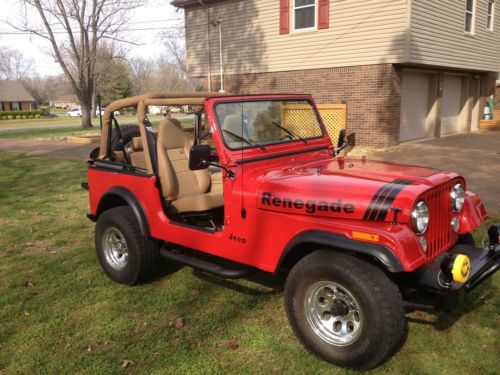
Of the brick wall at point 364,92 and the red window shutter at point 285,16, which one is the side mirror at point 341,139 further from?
the red window shutter at point 285,16

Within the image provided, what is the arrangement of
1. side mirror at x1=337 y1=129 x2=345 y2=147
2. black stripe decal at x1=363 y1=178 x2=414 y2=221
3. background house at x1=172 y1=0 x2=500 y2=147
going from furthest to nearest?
background house at x1=172 y1=0 x2=500 y2=147
side mirror at x1=337 y1=129 x2=345 y2=147
black stripe decal at x1=363 y1=178 x2=414 y2=221

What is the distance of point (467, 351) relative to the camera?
3.08 metres

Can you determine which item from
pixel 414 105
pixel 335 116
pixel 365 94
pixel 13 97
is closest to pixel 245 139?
pixel 335 116

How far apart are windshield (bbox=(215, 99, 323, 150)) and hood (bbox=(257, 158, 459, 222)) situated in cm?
44

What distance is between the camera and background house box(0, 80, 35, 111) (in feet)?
216

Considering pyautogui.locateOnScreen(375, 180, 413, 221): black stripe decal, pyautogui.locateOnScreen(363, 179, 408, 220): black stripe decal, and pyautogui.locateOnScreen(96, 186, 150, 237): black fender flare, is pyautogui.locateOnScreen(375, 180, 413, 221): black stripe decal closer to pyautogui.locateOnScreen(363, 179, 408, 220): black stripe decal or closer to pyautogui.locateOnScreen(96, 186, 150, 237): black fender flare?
pyautogui.locateOnScreen(363, 179, 408, 220): black stripe decal

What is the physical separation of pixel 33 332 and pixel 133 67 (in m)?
77.5

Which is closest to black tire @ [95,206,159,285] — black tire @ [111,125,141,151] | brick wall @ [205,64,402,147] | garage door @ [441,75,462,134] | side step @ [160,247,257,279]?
side step @ [160,247,257,279]

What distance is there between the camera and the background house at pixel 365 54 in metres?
12.5

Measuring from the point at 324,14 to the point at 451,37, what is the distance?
13.9ft

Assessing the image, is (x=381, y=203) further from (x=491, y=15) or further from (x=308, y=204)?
(x=491, y=15)

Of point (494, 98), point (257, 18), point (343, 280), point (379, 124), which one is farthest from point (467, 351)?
point (494, 98)

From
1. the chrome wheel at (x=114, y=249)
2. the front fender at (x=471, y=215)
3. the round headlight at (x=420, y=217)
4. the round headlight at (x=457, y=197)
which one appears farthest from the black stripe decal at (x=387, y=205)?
the chrome wheel at (x=114, y=249)

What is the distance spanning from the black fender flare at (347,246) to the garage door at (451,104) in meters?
15.3
